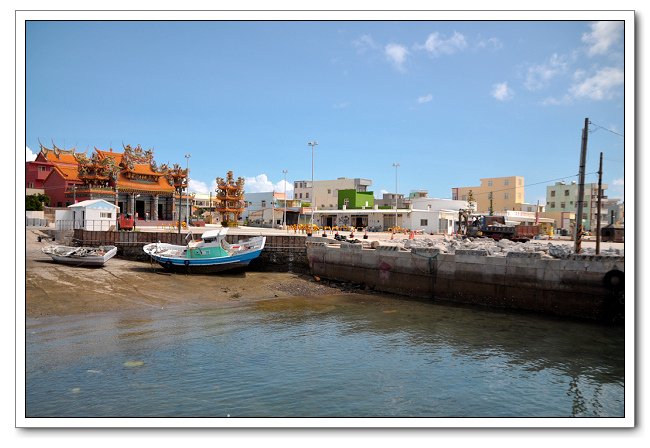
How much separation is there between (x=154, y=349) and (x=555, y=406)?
9.82 m

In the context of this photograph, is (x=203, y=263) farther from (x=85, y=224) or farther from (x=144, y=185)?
(x=144, y=185)

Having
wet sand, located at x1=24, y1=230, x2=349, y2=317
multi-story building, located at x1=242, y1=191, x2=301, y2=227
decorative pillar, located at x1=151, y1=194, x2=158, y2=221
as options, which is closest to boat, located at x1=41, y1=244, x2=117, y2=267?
wet sand, located at x1=24, y1=230, x2=349, y2=317

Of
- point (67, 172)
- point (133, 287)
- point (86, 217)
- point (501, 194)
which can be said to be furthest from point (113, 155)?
point (501, 194)

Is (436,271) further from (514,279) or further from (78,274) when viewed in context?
(78,274)

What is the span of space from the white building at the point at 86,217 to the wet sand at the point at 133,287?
626cm

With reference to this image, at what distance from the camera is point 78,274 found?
2228 cm

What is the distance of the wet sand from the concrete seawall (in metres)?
2.68

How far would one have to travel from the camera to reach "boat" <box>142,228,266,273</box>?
85.3ft

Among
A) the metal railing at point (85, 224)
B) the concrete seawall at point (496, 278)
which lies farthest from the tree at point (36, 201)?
the concrete seawall at point (496, 278)

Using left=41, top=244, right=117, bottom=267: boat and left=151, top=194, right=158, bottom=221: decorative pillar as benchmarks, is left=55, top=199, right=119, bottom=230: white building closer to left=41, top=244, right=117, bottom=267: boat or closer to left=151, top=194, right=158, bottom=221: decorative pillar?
left=41, top=244, right=117, bottom=267: boat

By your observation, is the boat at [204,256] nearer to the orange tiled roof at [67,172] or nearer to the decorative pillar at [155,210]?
the decorative pillar at [155,210]

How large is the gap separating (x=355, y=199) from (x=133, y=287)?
5636cm

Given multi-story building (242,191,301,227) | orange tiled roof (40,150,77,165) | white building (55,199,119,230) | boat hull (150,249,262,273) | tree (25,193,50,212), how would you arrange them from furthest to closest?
multi-story building (242,191,301,227), orange tiled roof (40,150,77,165), tree (25,193,50,212), white building (55,199,119,230), boat hull (150,249,262,273)

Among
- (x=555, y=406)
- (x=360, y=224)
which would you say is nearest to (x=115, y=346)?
(x=555, y=406)
